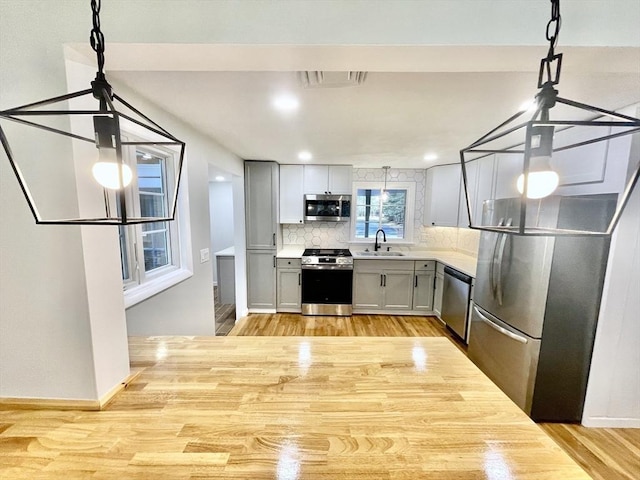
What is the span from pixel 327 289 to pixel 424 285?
142cm

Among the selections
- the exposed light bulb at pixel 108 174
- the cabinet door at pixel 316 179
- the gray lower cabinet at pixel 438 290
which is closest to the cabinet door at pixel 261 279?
the cabinet door at pixel 316 179

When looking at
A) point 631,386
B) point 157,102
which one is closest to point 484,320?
point 631,386

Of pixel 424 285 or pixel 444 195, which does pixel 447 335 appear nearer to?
pixel 424 285

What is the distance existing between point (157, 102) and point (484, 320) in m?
3.05

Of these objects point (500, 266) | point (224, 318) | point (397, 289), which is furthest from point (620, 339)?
point (224, 318)

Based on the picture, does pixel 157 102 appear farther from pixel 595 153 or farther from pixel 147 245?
pixel 595 153

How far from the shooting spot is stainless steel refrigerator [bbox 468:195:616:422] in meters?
1.73

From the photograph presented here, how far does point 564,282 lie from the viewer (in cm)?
176

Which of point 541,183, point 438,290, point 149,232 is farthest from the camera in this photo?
point 438,290

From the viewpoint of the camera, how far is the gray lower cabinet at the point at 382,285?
3752mm

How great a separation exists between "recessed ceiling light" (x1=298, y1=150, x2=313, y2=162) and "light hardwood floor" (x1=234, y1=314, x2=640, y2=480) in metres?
2.28

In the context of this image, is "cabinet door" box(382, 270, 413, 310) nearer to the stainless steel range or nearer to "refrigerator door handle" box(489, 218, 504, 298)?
the stainless steel range

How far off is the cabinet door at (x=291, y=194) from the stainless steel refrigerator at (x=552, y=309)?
2.61 m

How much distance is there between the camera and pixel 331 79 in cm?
131
